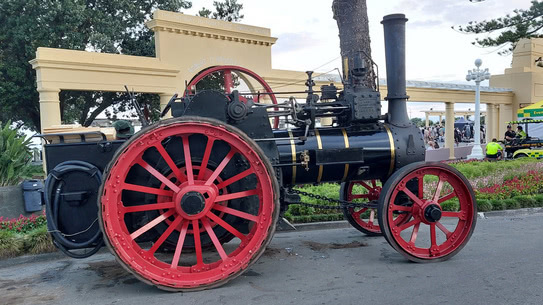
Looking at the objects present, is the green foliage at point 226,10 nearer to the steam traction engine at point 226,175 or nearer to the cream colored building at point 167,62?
the cream colored building at point 167,62

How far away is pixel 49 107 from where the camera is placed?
9898 mm

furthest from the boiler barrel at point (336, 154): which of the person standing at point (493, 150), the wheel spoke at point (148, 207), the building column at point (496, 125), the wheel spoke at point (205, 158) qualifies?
the building column at point (496, 125)

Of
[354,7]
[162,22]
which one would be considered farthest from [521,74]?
[162,22]

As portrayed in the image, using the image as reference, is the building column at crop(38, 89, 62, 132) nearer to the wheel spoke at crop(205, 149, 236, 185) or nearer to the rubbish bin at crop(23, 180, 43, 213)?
the rubbish bin at crop(23, 180, 43, 213)

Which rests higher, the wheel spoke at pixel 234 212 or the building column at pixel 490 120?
the building column at pixel 490 120

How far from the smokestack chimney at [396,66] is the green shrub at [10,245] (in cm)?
505

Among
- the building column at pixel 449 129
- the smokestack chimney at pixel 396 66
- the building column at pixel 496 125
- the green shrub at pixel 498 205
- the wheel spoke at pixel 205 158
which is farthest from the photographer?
the building column at pixel 496 125

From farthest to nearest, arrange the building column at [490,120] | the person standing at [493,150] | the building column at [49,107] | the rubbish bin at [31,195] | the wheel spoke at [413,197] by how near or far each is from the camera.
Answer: the building column at [490,120]
the person standing at [493,150]
the building column at [49,107]
the rubbish bin at [31,195]
the wheel spoke at [413,197]

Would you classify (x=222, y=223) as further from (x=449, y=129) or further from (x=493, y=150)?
(x=449, y=129)

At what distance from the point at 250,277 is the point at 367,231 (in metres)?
2.41

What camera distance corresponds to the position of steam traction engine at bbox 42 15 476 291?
14.4 ft

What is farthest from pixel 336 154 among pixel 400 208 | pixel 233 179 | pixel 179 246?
pixel 179 246

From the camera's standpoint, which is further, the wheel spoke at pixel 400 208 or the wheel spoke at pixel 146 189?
the wheel spoke at pixel 400 208

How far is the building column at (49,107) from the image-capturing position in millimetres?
9859
